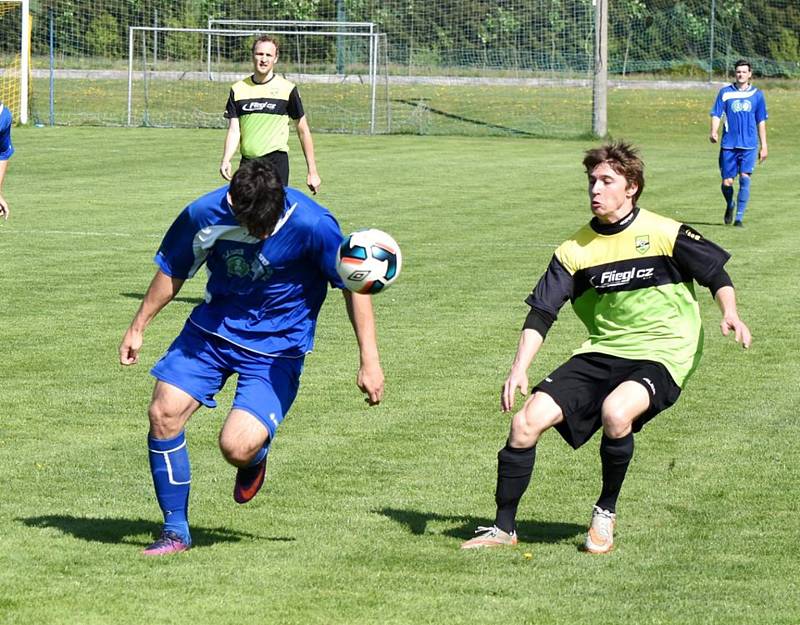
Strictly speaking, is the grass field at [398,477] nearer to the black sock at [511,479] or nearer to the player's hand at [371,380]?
the black sock at [511,479]

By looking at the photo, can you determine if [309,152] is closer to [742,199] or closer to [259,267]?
[259,267]

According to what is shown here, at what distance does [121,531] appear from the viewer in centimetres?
690

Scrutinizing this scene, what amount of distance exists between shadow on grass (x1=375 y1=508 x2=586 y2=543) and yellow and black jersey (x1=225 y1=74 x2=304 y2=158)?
7233 millimetres

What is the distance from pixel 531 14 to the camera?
44.4m

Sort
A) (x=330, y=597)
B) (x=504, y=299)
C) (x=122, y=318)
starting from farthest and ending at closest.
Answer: (x=504, y=299), (x=122, y=318), (x=330, y=597)

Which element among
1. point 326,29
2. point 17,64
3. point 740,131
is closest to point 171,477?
point 740,131

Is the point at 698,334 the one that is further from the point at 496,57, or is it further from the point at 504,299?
the point at 496,57

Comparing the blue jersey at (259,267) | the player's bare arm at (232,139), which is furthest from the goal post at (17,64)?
the blue jersey at (259,267)

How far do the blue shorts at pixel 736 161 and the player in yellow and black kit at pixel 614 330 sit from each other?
48.5ft

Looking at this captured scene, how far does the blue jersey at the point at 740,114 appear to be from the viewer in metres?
21.0

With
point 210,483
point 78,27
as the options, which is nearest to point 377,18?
point 78,27

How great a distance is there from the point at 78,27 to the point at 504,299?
32.8 metres

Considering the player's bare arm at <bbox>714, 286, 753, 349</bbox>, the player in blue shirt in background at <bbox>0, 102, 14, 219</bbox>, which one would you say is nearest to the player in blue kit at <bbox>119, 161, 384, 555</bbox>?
the player's bare arm at <bbox>714, 286, 753, 349</bbox>

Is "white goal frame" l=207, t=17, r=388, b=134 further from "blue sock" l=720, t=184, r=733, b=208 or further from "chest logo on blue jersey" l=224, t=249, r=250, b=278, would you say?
"chest logo on blue jersey" l=224, t=249, r=250, b=278
